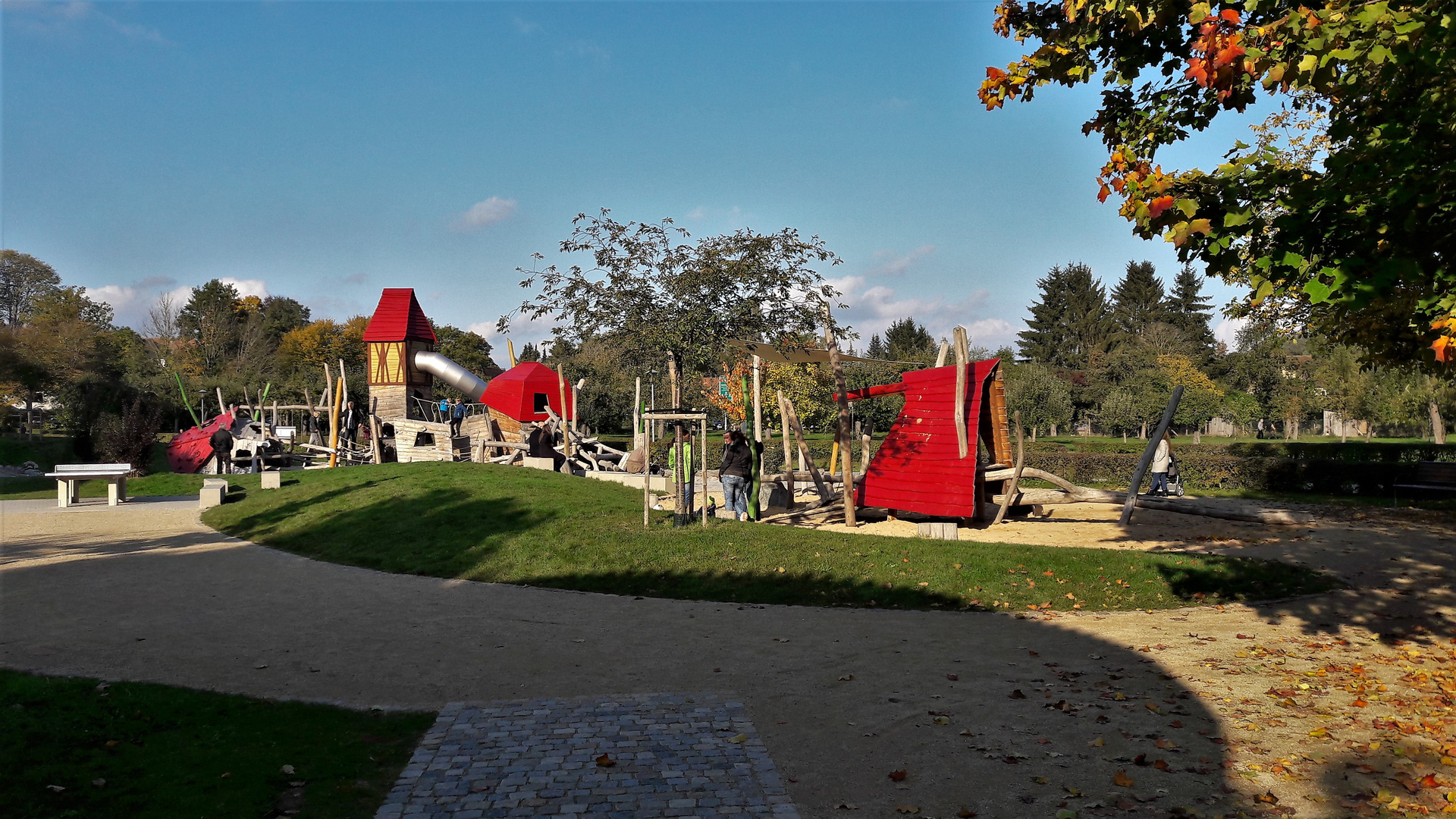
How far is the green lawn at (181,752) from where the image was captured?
4.53m

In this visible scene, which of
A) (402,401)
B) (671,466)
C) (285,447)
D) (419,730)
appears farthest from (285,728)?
(285,447)

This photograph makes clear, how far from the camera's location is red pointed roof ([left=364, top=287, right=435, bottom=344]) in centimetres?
3384

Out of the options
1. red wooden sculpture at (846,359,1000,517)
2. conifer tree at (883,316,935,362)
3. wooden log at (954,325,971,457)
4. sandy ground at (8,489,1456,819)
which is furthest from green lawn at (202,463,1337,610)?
conifer tree at (883,316,935,362)

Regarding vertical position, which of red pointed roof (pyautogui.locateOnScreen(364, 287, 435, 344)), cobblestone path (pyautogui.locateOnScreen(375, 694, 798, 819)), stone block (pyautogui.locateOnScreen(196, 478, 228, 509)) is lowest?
cobblestone path (pyautogui.locateOnScreen(375, 694, 798, 819))

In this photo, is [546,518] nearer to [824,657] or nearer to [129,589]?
[129,589]

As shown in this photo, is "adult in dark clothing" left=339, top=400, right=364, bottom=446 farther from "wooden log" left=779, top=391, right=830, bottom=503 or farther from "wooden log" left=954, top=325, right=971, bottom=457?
"wooden log" left=954, top=325, right=971, bottom=457

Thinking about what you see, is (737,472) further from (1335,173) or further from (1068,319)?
(1068,319)

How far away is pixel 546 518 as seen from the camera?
15.1 m

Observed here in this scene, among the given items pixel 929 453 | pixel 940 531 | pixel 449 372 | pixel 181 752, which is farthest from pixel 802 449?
pixel 449 372

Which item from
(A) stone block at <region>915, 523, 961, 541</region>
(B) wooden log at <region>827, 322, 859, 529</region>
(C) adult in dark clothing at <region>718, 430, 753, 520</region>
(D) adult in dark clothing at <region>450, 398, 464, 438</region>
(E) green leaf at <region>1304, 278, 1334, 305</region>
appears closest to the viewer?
(E) green leaf at <region>1304, 278, 1334, 305</region>

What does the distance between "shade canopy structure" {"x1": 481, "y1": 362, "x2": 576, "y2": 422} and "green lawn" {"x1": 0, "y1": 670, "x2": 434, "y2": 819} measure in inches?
970

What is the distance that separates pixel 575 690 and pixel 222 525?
14.0 meters

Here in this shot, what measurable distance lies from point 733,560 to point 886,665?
4.66 m

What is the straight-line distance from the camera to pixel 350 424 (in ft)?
112
